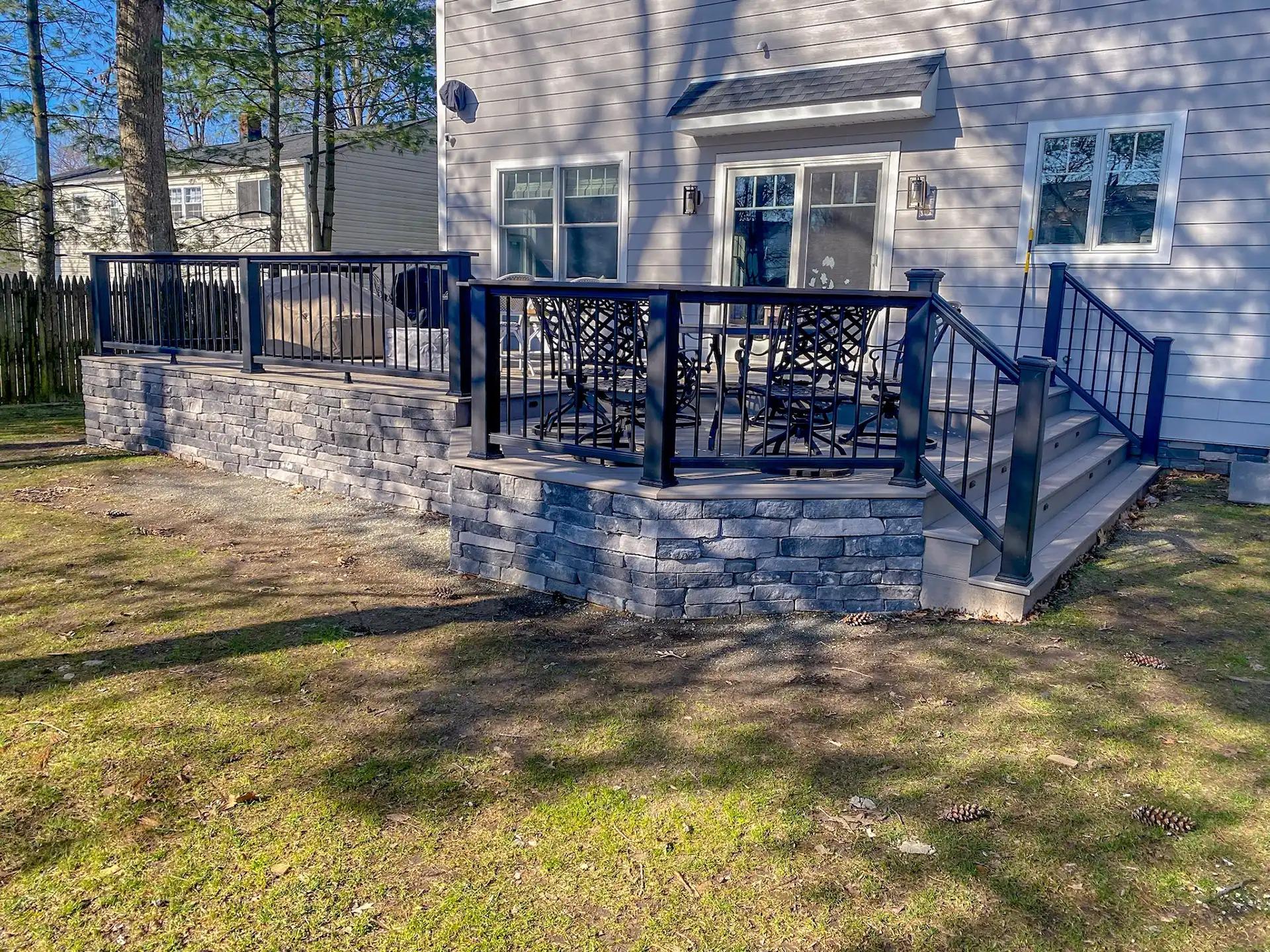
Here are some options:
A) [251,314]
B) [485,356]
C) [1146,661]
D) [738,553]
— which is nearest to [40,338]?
[251,314]

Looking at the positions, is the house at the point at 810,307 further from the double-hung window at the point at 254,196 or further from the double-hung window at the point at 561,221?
the double-hung window at the point at 254,196

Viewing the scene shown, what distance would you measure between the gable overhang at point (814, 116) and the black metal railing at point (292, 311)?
3.09m

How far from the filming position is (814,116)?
27.0ft

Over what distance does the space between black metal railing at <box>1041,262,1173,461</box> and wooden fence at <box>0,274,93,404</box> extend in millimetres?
10663

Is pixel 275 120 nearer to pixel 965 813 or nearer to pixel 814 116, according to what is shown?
pixel 814 116

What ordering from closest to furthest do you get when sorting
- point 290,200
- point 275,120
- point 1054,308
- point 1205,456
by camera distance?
point 1205,456 → point 1054,308 → point 275,120 → point 290,200

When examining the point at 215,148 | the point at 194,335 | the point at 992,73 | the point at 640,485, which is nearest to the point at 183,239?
the point at 215,148

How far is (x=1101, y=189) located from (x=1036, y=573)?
14.6 ft

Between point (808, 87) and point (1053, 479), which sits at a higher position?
point (808, 87)

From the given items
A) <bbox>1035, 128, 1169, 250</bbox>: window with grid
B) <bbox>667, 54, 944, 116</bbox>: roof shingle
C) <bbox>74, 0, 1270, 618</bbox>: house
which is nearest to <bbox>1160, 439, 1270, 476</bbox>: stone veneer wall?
<bbox>74, 0, 1270, 618</bbox>: house

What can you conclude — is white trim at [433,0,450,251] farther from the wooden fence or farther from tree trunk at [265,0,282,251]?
tree trunk at [265,0,282,251]

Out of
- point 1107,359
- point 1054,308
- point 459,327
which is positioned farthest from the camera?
point 1107,359

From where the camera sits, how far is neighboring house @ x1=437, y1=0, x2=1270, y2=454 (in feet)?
23.1

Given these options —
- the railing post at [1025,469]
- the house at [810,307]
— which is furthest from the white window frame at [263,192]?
the railing post at [1025,469]
